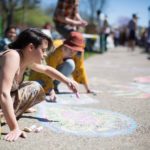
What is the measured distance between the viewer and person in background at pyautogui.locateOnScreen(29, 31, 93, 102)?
532 centimetres

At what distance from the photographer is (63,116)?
437 centimetres

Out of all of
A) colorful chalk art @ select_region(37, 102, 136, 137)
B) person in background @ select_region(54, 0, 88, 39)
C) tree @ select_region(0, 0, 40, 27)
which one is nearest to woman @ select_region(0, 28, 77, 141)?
colorful chalk art @ select_region(37, 102, 136, 137)

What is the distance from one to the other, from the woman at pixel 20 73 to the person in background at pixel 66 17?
2610 millimetres

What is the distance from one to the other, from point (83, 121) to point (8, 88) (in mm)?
1174

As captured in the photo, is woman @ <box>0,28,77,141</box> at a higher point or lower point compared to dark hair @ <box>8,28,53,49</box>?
lower

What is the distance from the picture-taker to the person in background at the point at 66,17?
21.6ft

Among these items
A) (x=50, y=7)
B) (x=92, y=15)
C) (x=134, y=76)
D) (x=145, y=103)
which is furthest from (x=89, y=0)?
(x=145, y=103)

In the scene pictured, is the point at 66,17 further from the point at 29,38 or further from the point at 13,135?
the point at 13,135

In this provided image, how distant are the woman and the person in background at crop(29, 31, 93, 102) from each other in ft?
4.00

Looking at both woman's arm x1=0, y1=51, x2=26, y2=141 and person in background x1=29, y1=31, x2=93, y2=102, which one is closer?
woman's arm x1=0, y1=51, x2=26, y2=141

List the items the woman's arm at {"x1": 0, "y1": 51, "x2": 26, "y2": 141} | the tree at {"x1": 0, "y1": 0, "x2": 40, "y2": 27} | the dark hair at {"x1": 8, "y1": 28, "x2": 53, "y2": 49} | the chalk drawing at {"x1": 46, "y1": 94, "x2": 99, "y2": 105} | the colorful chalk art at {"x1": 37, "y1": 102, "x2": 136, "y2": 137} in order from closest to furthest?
the woman's arm at {"x1": 0, "y1": 51, "x2": 26, "y2": 141}, the dark hair at {"x1": 8, "y1": 28, "x2": 53, "y2": 49}, the colorful chalk art at {"x1": 37, "y1": 102, "x2": 136, "y2": 137}, the chalk drawing at {"x1": 46, "y1": 94, "x2": 99, "y2": 105}, the tree at {"x1": 0, "y1": 0, "x2": 40, "y2": 27}

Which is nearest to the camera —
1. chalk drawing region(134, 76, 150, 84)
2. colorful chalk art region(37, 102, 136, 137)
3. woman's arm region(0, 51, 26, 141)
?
woman's arm region(0, 51, 26, 141)

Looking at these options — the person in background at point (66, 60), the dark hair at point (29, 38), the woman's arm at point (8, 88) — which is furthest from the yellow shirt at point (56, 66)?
the woman's arm at point (8, 88)

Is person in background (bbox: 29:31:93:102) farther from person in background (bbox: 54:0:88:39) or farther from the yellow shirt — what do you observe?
person in background (bbox: 54:0:88:39)
